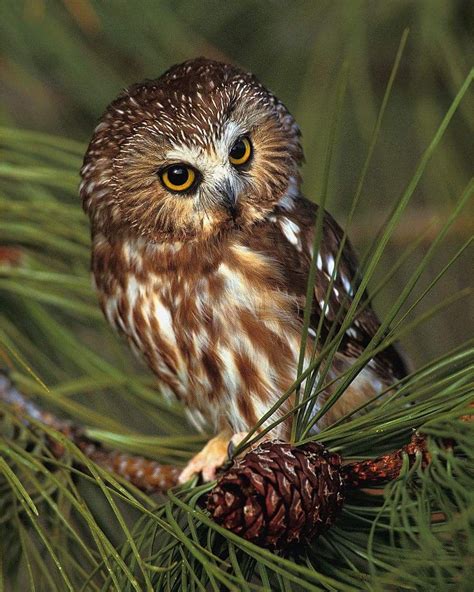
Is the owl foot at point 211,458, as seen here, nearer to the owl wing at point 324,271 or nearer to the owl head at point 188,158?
the owl wing at point 324,271

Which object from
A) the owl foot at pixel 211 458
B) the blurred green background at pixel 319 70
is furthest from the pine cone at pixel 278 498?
the blurred green background at pixel 319 70

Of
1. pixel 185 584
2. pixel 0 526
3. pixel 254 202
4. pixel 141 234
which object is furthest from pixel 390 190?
pixel 185 584

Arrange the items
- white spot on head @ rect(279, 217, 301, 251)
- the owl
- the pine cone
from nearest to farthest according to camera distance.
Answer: the pine cone < the owl < white spot on head @ rect(279, 217, 301, 251)

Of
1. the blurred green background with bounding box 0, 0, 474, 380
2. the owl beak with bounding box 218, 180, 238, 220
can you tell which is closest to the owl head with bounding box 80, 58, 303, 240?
the owl beak with bounding box 218, 180, 238, 220

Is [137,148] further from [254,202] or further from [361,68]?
[361,68]

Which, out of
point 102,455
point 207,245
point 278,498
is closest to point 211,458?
point 102,455

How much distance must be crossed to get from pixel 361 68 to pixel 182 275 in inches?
36.5

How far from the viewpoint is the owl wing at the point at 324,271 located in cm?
212

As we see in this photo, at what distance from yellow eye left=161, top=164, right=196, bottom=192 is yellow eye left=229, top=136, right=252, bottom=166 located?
0.39 feet

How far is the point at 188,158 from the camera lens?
2.01 metres

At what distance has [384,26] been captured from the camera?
2.73 meters

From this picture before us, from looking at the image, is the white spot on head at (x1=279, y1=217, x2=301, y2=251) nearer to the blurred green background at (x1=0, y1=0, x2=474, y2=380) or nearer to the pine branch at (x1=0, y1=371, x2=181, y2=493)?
the blurred green background at (x1=0, y1=0, x2=474, y2=380)

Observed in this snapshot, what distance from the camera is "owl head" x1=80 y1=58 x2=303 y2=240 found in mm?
2012

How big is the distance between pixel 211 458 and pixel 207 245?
515 mm
